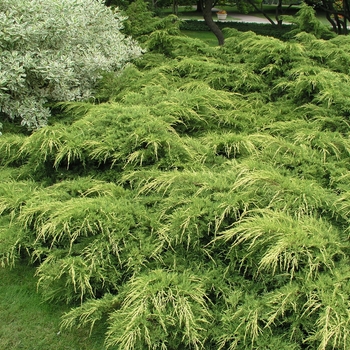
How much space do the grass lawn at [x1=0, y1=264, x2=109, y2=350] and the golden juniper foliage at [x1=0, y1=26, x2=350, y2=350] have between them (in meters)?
0.10

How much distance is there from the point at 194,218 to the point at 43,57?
3133mm

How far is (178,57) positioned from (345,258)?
4038 millimetres

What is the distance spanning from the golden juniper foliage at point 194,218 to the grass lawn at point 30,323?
10 centimetres

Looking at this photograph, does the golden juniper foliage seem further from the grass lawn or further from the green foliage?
the green foliage

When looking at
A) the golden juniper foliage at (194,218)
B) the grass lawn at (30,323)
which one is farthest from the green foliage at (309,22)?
the grass lawn at (30,323)

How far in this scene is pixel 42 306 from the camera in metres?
2.67

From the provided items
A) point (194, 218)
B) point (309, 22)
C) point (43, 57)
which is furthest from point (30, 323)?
point (309, 22)

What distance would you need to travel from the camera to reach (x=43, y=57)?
4.57 metres

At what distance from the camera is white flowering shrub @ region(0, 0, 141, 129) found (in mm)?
4348

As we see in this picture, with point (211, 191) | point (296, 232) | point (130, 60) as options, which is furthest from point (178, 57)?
point (296, 232)

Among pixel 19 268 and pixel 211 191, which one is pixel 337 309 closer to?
pixel 211 191

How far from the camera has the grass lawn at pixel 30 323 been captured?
238cm

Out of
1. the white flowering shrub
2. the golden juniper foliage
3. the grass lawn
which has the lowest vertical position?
the grass lawn

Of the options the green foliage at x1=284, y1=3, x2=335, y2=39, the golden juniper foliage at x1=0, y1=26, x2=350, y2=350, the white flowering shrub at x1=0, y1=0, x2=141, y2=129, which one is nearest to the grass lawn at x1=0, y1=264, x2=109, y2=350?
the golden juniper foliage at x1=0, y1=26, x2=350, y2=350
